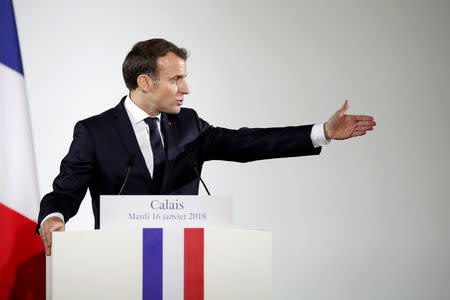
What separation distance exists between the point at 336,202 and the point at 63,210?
6.45 feet

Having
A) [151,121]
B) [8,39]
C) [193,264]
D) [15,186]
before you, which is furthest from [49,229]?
[8,39]

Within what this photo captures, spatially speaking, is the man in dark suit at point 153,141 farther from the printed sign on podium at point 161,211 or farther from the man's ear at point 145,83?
the printed sign on podium at point 161,211

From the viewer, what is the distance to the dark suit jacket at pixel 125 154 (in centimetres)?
226

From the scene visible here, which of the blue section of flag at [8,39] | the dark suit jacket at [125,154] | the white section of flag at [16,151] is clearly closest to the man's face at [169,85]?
the dark suit jacket at [125,154]

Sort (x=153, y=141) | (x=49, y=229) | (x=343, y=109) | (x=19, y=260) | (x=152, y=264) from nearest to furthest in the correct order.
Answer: (x=152, y=264) < (x=49, y=229) < (x=343, y=109) < (x=153, y=141) < (x=19, y=260)

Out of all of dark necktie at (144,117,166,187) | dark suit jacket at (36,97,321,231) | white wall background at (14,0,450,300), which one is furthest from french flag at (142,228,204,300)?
white wall background at (14,0,450,300)

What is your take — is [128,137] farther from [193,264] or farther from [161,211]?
[193,264]

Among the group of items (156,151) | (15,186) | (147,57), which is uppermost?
(147,57)

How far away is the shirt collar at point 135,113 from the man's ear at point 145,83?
0.30 ft

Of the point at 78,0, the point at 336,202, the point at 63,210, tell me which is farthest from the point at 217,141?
the point at 78,0

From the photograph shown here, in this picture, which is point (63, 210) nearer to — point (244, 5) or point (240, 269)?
point (240, 269)

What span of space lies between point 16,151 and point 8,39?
23.5 inches

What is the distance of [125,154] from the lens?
2289mm

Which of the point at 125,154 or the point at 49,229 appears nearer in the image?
the point at 49,229
